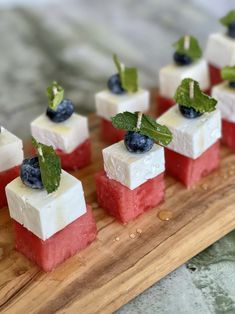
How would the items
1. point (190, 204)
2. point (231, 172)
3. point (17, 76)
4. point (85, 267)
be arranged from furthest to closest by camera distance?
point (17, 76) → point (231, 172) → point (190, 204) → point (85, 267)

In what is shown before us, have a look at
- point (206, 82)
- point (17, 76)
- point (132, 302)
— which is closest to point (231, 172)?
point (206, 82)

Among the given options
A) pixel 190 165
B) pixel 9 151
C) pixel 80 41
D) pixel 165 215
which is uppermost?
pixel 9 151

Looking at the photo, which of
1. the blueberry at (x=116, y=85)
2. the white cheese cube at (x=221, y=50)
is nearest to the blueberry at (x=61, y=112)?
the blueberry at (x=116, y=85)

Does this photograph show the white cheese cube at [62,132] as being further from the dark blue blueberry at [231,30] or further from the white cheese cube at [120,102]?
the dark blue blueberry at [231,30]

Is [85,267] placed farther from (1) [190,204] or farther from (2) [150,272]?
(1) [190,204]

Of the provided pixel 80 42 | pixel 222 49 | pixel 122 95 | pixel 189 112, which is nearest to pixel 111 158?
pixel 189 112

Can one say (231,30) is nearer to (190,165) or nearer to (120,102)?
(120,102)
